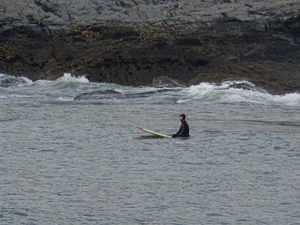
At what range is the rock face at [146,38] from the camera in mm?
41750

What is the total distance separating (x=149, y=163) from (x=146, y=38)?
2553 cm

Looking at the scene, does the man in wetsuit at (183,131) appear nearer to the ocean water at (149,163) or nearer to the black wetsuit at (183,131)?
the black wetsuit at (183,131)

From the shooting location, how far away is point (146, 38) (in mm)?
43719

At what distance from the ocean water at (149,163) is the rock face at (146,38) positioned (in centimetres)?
865

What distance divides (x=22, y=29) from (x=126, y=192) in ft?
105

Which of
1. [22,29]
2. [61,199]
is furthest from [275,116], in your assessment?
[22,29]

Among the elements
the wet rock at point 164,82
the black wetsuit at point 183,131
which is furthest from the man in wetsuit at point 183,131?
the wet rock at point 164,82

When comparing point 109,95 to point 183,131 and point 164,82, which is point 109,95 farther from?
point 183,131

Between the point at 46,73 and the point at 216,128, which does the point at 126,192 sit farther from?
the point at 46,73

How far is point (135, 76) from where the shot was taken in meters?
41.7

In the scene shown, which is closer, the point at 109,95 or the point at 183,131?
the point at 183,131

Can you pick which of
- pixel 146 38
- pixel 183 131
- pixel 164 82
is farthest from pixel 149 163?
pixel 146 38

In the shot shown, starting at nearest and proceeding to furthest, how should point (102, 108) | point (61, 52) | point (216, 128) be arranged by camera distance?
1. point (216, 128)
2. point (102, 108)
3. point (61, 52)

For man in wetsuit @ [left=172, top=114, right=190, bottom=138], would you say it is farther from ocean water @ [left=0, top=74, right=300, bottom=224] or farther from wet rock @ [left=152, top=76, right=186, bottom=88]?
wet rock @ [left=152, top=76, right=186, bottom=88]
